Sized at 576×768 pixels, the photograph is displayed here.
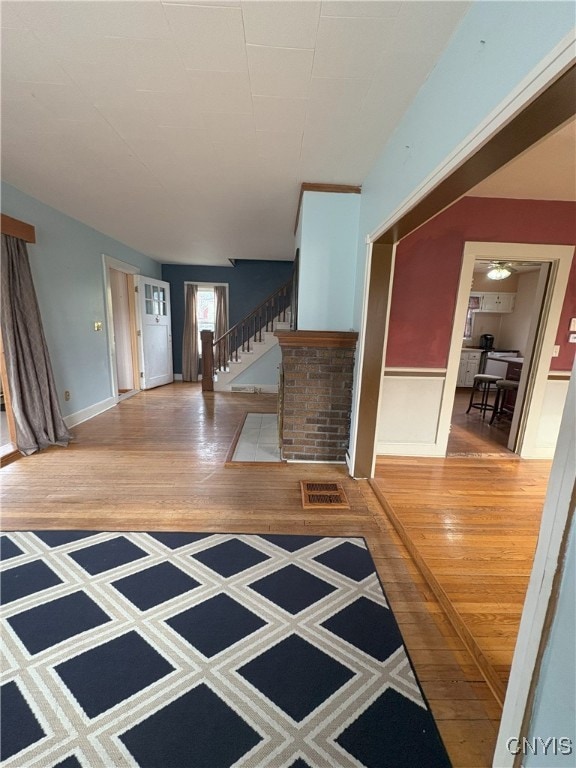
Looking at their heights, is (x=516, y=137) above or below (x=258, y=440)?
above

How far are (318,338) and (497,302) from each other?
5.63 meters

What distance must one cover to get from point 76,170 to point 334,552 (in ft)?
11.4

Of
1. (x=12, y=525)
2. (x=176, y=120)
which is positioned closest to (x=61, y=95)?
→ (x=176, y=120)

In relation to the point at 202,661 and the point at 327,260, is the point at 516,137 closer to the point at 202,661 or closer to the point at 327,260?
the point at 327,260

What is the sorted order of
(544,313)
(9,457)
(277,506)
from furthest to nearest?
(544,313)
(9,457)
(277,506)

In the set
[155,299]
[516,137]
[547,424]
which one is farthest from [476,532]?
[155,299]

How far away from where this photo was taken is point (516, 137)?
104 cm

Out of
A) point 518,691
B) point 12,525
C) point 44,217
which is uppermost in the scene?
point 44,217

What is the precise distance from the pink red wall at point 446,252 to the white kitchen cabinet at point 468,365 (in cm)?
331

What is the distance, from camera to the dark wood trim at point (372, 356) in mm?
2434

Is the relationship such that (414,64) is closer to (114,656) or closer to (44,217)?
(114,656)

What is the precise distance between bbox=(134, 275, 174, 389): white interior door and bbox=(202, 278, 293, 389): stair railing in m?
1.14

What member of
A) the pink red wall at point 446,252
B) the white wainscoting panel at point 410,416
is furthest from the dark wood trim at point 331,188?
the white wainscoting panel at point 410,416

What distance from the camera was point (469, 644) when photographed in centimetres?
136
